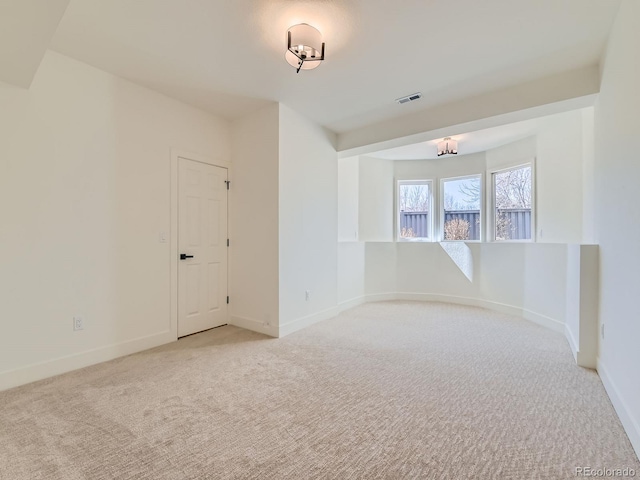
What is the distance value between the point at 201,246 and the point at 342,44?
268 centimetres

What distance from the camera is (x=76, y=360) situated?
2.60 metres

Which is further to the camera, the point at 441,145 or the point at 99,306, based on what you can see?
the point at 441,145

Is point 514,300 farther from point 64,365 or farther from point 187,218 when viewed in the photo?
point 64,365

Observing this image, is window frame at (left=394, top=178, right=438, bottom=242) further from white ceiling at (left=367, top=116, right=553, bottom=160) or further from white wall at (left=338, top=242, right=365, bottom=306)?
white wall at (left=338, top=242, right=365, bottom=306)

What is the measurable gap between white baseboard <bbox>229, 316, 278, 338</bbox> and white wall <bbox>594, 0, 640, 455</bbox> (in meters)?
2.95

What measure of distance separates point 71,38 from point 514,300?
6.13 m

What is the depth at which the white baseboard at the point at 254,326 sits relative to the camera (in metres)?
3.49

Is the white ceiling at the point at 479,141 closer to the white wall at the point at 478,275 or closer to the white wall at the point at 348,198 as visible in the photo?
the white wall at the point at 348,198

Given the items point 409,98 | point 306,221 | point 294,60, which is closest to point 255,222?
point 306,221

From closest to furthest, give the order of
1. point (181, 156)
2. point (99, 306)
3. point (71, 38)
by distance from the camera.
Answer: point (71, 38)
point (99, 306)
point (181, 156)

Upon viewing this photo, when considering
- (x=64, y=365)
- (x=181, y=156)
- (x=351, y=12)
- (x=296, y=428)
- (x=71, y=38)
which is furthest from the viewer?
(x=181, y=156)

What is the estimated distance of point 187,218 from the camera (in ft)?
11.4

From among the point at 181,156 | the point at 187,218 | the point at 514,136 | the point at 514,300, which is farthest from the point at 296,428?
the point at 514,136

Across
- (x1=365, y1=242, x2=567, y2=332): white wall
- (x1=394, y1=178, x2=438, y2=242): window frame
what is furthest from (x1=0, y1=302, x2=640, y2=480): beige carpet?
(x1=394, y1=178, x2=438, y2=242): window frame
